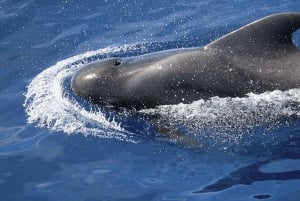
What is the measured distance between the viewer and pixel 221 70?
23.9 feet

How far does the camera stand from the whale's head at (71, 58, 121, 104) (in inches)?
308

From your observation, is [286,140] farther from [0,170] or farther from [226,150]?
[0,170]

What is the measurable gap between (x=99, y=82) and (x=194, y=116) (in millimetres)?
1710

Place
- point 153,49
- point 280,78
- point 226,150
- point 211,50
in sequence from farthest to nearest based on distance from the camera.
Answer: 1. point 153,49
2. point 211,50
3. point 280,78
4. point 226,150

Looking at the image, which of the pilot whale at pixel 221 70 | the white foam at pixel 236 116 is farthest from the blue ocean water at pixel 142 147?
the pilot whale at pixel 221 70

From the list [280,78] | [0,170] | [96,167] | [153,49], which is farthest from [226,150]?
[153,49]

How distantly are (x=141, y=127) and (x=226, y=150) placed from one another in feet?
4.70

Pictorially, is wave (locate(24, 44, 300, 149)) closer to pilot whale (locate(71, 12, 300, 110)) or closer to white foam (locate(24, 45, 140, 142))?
white foam (locate(24, 45, 140, 142))

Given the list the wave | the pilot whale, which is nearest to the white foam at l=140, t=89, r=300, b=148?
the wave

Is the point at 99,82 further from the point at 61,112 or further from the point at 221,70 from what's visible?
the point at 221,70

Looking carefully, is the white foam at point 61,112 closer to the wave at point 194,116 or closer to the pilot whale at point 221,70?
the wave at point 194,116

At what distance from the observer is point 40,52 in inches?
452

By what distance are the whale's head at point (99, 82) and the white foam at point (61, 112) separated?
217 millimetres

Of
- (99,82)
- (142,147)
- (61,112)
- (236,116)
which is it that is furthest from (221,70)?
(61,112)
